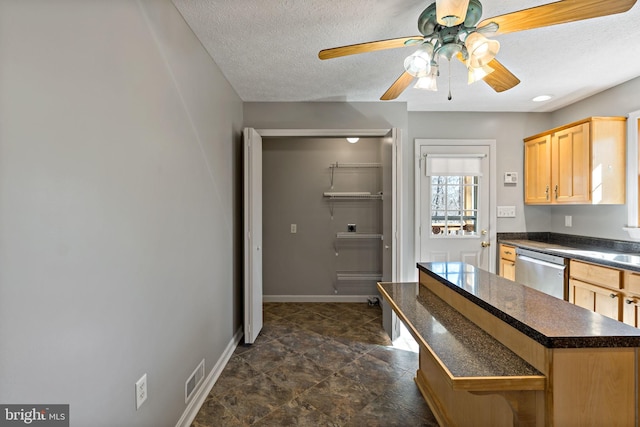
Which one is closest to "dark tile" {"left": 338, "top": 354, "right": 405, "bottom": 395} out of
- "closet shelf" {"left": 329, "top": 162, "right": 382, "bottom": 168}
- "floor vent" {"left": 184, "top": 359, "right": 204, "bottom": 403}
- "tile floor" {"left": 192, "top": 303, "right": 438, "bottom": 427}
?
"tile floor" {"left": 192, "top": 303, "right": 438, "bottom": 427}

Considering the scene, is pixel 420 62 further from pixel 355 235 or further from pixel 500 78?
pixel 355 235

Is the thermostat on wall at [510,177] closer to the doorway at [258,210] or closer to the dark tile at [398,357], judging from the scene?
the doorway at [258,210]

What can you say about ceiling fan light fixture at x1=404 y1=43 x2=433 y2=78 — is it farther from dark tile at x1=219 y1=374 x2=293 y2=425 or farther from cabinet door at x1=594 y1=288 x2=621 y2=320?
cabinet door at x1=594 y1=288 x2=621 y2=320

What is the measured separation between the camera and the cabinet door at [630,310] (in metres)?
2.23

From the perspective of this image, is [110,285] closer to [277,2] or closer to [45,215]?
[45,215]

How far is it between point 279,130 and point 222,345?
2125 mm

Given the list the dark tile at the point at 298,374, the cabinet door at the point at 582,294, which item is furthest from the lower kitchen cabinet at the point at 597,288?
the dark tile at the point at 298,374

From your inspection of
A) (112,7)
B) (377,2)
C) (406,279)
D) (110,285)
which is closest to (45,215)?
(110,285)

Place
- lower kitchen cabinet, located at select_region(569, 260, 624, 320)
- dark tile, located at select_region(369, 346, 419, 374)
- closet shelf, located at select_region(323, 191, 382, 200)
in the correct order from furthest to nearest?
1. closet shelf, located at select_region(323, 191, 382, 200)
2. dark tile, located at select_region(369, 346, 419, 374)
3. lower kitchen cabinet, located at select_region(569, 260, 624, 320)

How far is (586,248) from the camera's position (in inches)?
125

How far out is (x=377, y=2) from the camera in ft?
5.55

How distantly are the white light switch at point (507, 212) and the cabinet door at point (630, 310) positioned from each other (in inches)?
63.6

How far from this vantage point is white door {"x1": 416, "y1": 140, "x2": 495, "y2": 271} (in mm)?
3770

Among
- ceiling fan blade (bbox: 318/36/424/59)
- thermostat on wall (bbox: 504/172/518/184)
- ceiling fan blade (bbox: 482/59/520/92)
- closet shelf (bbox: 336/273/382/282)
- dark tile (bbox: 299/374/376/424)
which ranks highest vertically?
ceiling fan blade (bbox: 318/36/424/59)
